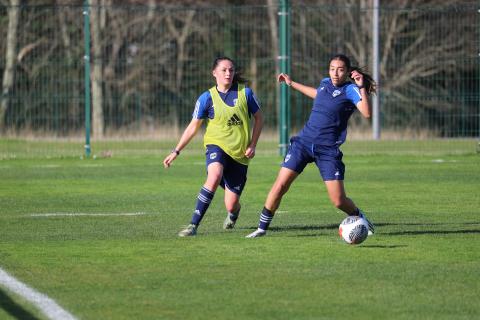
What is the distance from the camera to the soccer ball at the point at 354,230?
11.3 metres

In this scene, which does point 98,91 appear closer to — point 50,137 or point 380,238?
point 50,137

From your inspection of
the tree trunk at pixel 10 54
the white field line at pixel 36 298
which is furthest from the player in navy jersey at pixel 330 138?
the tree trunk at pixel 10 54

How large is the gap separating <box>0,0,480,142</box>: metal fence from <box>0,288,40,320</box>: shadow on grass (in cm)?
1952

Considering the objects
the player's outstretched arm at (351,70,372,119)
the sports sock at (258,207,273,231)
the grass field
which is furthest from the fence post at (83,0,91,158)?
the player's outstretched arm at (351,70,372,119)

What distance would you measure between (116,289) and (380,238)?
3937mm

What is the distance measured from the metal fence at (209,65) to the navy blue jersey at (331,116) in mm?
15661

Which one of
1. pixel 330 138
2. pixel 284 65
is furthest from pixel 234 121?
pixel 284 65

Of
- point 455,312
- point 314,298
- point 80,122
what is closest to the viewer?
point 455,312

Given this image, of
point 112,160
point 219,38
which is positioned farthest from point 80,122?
point 219,38

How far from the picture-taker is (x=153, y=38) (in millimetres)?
35750

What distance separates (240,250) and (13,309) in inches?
132

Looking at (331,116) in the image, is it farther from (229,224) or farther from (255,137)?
(229,224)

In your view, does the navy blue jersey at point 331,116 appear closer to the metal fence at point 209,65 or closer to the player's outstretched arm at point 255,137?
the player's outstretched arm at point 255,137

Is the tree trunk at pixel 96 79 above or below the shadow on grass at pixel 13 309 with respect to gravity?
above
